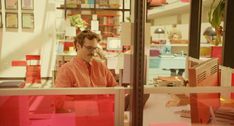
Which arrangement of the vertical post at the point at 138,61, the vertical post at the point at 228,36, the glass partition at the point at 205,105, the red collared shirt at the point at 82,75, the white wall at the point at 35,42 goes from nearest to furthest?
1. the vertical post at the point at 138,61
2. the glass partition at the point at 205,105
3. the red collared shirt at the point at 82,75
4. the vertical post at the point at 228,36
5. the white wall at the point at 35,42

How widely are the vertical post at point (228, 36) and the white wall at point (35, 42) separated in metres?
5.15

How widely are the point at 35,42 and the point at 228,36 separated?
212 inches

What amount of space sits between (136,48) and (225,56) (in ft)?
6.17

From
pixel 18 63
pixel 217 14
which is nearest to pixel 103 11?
pixel 18 63

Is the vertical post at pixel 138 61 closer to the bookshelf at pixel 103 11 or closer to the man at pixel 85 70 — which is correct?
the man at pixel 85 70

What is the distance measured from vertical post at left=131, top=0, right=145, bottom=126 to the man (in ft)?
3.86

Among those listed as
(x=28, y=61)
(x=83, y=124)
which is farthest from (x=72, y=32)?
(x=83, y=124)

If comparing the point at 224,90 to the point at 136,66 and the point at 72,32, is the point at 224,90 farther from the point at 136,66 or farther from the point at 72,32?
the point at 72,32

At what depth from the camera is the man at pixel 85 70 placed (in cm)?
252

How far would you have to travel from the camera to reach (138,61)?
1.38 m

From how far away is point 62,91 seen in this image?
4.97ft

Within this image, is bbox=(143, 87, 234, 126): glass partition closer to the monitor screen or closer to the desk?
the desk

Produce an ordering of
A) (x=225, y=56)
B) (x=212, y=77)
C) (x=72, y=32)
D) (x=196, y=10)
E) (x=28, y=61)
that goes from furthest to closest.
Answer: (x=28, y=61)
(x=72, y=32)
(x=196, y=10)
(x=225, y=56)
(x=212, y=77)

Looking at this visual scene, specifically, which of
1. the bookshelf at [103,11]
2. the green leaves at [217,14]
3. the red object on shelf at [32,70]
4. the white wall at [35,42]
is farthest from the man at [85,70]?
the white wall at [35,42]
